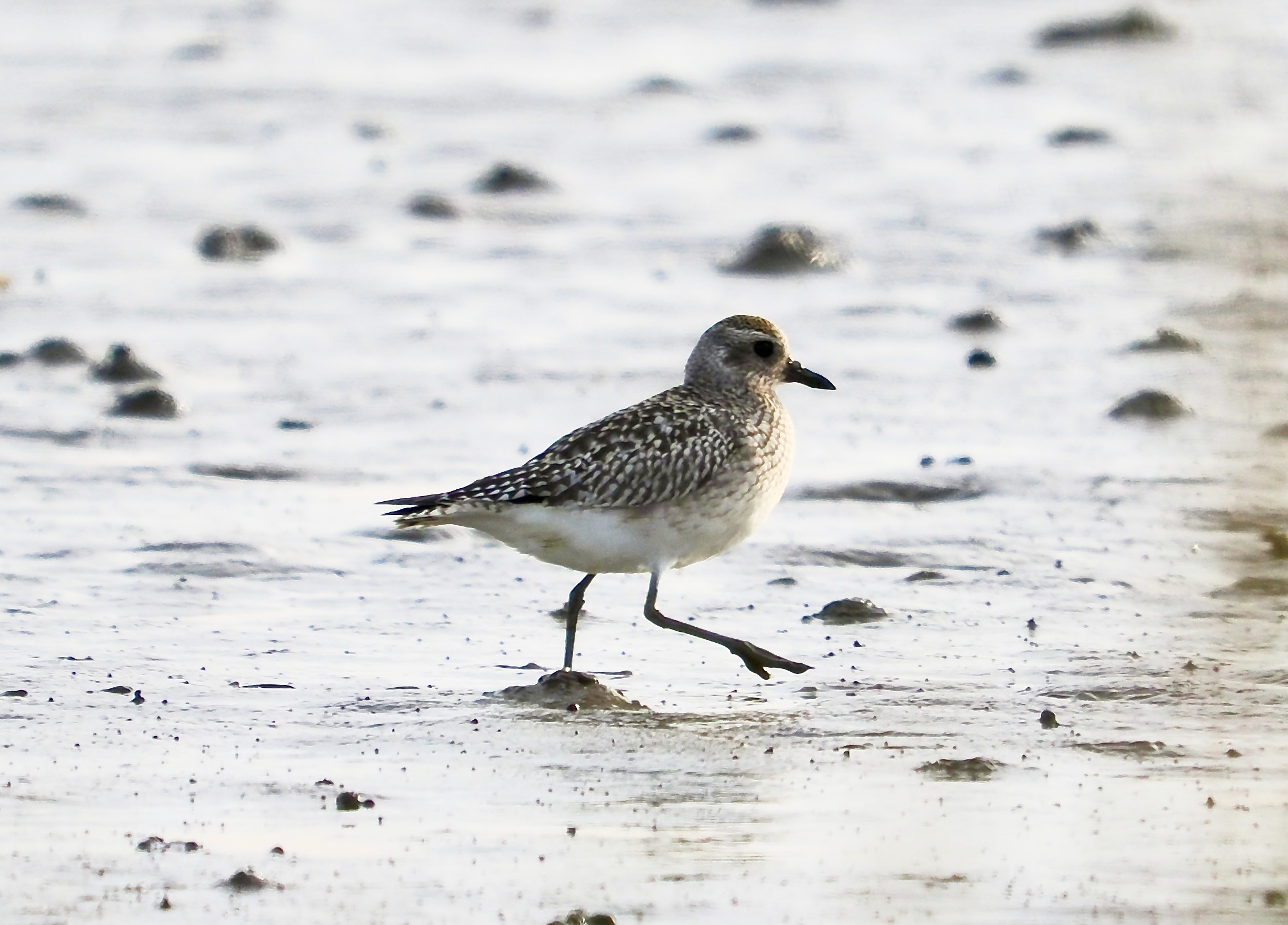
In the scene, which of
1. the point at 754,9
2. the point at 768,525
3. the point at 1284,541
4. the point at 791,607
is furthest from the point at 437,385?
the point at 754,9

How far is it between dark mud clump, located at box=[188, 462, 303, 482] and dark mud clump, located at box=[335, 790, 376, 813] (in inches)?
135

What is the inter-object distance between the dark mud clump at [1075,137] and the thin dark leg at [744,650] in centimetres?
860

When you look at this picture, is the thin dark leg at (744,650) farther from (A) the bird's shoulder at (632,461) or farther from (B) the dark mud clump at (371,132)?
(B) the dark mud clump at (371,132)

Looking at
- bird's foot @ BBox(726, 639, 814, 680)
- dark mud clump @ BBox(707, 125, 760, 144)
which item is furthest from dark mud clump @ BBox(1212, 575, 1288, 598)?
dark mud clump @ BBox(707, 125, 760, 144)

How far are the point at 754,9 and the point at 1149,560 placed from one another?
12793 mm

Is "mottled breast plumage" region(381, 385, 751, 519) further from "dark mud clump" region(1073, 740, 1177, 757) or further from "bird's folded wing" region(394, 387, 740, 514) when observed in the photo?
"dark mud clump" region(1073, 740, 1177, 757)

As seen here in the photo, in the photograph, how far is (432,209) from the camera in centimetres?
1277

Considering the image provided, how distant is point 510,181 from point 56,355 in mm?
4067

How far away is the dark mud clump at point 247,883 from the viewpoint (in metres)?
4.38

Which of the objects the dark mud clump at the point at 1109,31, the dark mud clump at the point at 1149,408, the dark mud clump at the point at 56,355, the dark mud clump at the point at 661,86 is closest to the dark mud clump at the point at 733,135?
the dark mud clump at the point at 661,86

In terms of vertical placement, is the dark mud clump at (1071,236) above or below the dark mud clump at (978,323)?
above

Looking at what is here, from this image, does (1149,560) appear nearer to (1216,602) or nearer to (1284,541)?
(1216,602)

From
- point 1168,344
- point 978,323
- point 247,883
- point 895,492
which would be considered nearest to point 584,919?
point 247,883

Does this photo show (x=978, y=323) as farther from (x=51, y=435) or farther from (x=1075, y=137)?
(x=1075, y=137)
